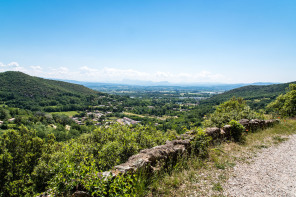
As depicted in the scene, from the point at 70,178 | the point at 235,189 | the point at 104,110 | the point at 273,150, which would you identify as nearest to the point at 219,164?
the point at 235,189

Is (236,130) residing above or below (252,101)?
above

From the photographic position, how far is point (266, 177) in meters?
5.51

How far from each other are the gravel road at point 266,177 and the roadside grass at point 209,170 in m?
0.29

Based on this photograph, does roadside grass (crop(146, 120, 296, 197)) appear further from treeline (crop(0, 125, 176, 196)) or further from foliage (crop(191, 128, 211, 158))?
treeline (crop(0, 125, 176, 196))

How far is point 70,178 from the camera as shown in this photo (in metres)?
4.11

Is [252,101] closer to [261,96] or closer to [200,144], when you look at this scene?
[261,96]

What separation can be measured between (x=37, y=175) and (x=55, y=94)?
157077mm

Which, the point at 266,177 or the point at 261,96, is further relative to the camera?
the point at 261,96

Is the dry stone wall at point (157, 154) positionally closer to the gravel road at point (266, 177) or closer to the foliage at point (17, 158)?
the gravel road at point (266, 177)

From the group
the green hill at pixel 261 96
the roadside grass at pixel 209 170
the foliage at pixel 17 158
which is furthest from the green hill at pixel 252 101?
the foliage at pixel 17 158

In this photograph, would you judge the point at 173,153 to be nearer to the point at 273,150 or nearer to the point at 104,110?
the point at 273,150

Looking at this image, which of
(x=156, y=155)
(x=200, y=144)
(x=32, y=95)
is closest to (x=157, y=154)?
(x=156, y=155)

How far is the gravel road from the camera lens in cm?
472

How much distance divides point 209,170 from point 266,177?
2.03 meters
